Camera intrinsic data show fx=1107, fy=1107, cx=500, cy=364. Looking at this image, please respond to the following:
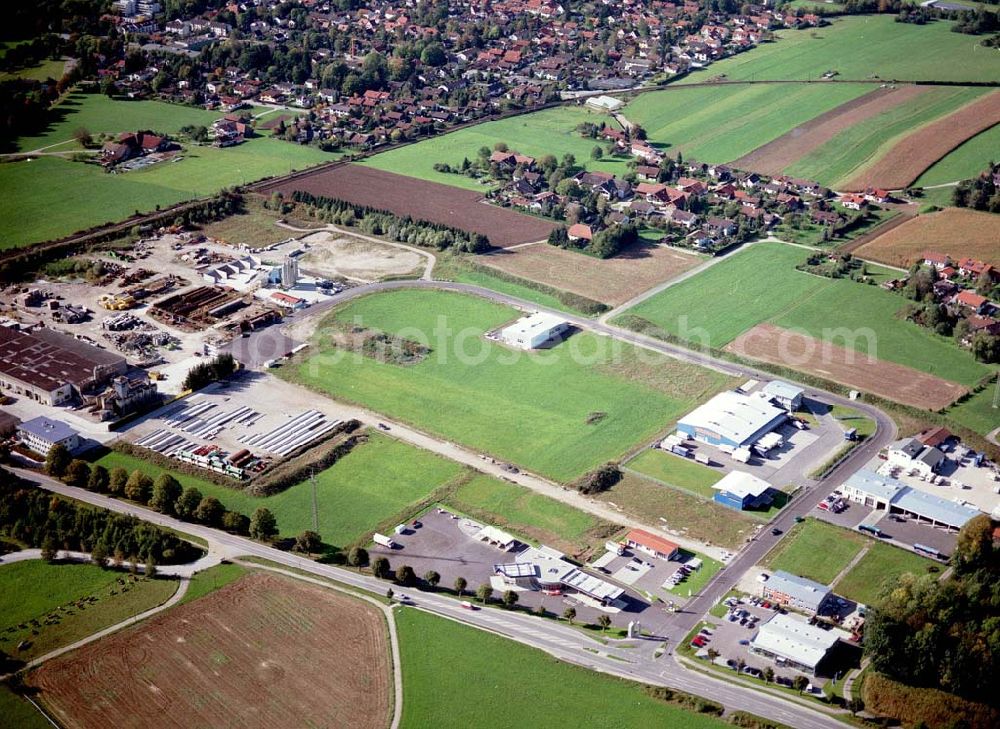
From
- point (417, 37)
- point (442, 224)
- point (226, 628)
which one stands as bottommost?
point (226, 628)

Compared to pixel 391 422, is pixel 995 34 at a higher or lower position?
higher

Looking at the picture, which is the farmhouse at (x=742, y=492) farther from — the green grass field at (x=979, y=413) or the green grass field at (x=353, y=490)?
the green grass field at (x=979, y=413)

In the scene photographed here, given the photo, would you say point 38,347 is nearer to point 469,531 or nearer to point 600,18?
point 469,531

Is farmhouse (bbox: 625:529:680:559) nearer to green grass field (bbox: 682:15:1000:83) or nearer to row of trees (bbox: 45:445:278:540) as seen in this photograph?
row of trees (bbox: 45:445:278:540)

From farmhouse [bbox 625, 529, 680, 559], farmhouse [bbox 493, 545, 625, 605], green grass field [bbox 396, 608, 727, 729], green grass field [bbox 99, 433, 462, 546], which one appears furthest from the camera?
green grass field [bbox 99, 433, 462, 546]

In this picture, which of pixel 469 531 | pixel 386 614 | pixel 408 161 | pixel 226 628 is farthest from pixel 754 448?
pixel 408 161

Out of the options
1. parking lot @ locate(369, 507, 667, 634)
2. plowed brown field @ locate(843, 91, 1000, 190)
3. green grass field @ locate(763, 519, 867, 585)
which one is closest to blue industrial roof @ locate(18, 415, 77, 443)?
parking lot @ locate(369, 507, 667, 634)
